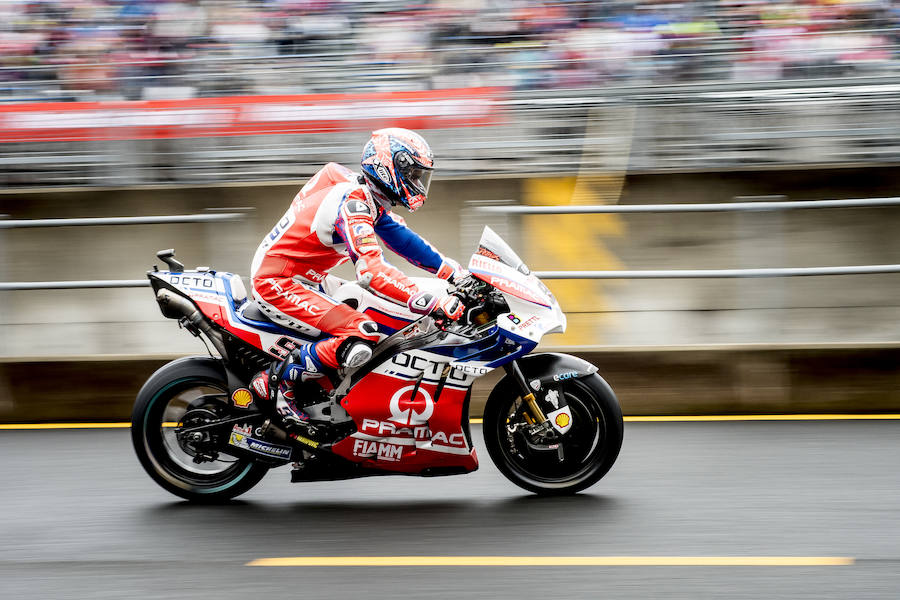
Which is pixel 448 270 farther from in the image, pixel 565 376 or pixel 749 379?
pixel 749 379

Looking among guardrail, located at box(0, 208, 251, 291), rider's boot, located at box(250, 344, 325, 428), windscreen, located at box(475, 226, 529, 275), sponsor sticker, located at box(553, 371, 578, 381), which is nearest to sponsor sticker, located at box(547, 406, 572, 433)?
sponsor sticker, located at box(553, 371, 578, 381)

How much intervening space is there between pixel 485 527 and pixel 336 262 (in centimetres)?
164

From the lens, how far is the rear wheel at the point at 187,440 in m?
5.91

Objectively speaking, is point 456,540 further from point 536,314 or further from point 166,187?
point 166,187

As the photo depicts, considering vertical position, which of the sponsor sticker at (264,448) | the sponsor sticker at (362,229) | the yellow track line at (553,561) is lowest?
the yellow track line at (553,561)

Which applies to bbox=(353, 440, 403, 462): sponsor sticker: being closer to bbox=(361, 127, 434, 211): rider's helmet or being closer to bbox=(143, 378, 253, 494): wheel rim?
bbox=(143, 378, 253, 494): wheel rim

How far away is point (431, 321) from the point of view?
5746mm

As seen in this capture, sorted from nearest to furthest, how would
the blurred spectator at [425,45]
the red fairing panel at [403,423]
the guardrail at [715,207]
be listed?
the red fairing panel at [403,423], the guardrail at [715,207], the blurred spectator at [425,45]

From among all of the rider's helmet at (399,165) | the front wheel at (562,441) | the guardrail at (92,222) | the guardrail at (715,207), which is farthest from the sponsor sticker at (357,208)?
the guardrail at (92,222)

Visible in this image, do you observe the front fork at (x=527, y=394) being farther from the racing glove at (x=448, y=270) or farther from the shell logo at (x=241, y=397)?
the shell logo at (x=241, y=397)

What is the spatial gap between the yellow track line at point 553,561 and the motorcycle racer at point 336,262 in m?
1.05

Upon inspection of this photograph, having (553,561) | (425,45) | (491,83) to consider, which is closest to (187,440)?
(553,561)

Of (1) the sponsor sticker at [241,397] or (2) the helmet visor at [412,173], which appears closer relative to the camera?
(2) the helmet visor at [412,173]

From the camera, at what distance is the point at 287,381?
228 inches
